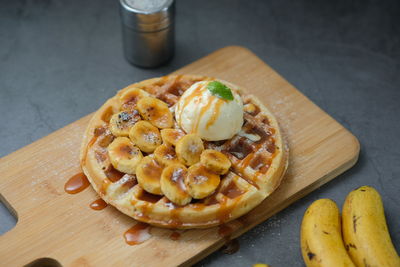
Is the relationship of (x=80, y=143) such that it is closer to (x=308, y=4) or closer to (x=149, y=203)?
(x=149, y=203)

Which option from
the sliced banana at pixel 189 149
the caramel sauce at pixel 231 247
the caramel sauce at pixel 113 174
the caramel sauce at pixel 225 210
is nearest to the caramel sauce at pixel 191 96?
the sliced banana at pixel 189 149

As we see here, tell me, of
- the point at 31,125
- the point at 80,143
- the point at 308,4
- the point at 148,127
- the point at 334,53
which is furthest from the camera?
the point at 308,4

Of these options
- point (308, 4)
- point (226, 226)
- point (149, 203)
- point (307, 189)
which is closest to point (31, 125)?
point (149, 203)

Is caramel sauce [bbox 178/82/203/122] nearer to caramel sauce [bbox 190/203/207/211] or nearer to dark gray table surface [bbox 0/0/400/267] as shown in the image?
caramel sauce [bbox 190/203/207/211]

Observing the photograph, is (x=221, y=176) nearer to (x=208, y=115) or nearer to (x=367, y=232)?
(x=208, y=115)

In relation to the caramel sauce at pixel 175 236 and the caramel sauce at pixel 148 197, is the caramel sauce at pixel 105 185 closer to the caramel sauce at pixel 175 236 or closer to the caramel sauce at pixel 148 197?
the caramel sauce at pixel 148 197
